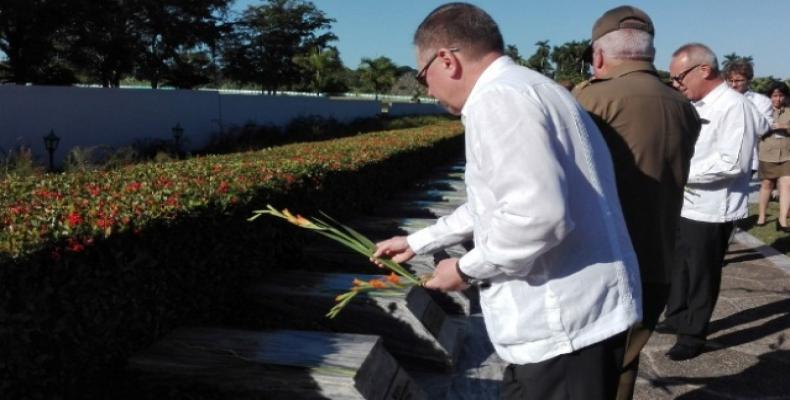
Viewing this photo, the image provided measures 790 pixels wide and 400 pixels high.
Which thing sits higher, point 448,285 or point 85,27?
point 85,27

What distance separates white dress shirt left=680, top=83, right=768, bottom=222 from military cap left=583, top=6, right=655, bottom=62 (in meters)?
1.59

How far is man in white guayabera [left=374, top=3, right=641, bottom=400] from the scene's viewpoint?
5.16 feet

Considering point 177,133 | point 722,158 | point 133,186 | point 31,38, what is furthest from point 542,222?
point 31,38

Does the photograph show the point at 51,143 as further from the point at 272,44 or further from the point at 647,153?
the point at 272,44

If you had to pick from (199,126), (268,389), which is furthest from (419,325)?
(199,126)

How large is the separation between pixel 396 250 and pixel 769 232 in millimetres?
7753

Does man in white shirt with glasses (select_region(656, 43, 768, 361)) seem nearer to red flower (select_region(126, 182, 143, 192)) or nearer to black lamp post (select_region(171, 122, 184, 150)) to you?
red flower (select_region(126, 182, 143, 192))

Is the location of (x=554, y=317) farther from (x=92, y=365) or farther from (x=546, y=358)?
(x=92, y=365)

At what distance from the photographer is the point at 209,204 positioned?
3451 millimetres

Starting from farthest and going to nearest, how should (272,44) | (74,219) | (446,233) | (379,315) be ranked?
(272,44)
(379,315)
(74,219)
(446,233)

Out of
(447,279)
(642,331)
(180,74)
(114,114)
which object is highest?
(180,74)

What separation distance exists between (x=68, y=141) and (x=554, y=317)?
13.9m

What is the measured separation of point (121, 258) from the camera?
9.14 feet

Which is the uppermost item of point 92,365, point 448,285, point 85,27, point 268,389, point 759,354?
point 85,27
